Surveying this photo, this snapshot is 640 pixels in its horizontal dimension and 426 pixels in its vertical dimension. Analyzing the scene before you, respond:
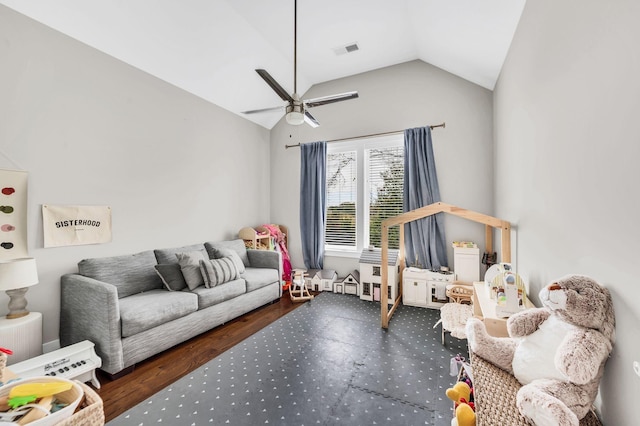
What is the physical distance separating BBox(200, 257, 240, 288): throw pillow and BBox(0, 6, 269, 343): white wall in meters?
0.73

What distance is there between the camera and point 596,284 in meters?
1.03

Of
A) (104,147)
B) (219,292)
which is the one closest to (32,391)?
(219,292)

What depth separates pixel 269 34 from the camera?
10.6 ft

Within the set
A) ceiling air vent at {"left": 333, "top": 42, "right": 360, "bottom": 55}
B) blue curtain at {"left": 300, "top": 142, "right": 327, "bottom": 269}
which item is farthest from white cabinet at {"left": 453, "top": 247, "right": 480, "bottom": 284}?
ceiling air vent at {"left": 333, "top": 42, "right": 360, "bottom": 55}

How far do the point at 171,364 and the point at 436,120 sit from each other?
13.4 feet

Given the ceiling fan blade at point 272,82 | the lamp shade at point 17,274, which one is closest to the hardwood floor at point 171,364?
the lamp shade at point 17,274

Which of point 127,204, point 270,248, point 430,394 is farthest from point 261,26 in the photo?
point 430,394

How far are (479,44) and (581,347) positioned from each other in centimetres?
281

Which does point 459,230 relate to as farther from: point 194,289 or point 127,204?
point 127,204

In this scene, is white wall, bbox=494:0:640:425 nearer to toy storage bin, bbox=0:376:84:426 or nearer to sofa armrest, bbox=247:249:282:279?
toy storage bin, bbox=0:376:84:426

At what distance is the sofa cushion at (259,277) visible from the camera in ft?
11.0

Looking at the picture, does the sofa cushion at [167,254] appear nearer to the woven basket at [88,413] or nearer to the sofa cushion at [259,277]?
the sofa cushion at [259,277]

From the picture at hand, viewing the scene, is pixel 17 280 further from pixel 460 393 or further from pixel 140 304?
pixel 460 393

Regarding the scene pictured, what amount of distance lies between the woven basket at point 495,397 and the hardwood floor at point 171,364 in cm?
207
